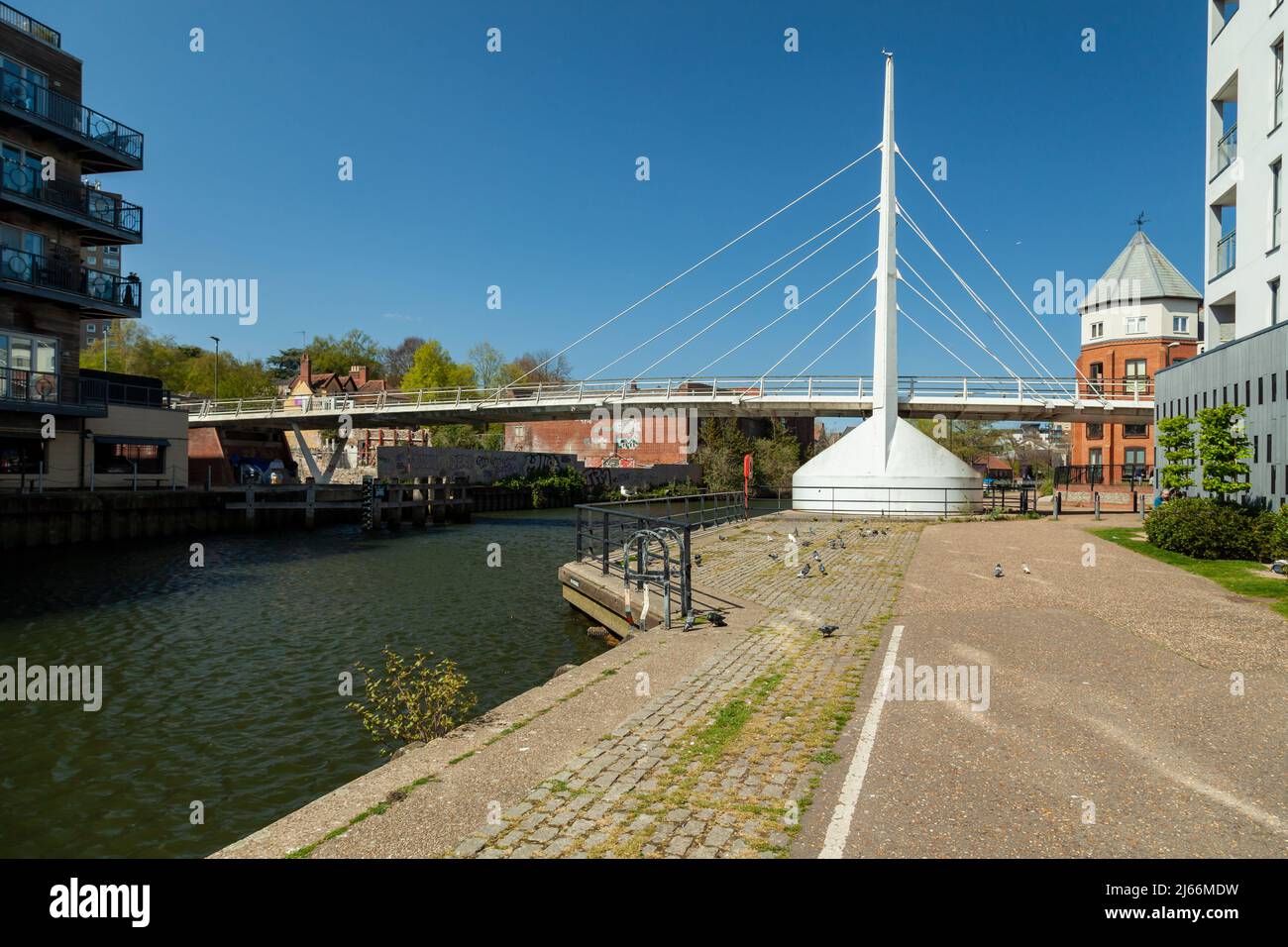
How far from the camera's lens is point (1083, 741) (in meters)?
5.99

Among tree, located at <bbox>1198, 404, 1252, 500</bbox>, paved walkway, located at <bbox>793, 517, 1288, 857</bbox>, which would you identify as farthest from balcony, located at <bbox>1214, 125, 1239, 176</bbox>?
paved walkway, located at <bbox>793, 517, 1288, 857</bbox>

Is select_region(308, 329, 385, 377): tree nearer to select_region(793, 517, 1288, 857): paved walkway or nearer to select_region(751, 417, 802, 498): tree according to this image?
select_region(751, 417, 802, 498): tree

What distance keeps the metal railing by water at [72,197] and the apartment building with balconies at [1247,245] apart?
1578 inches

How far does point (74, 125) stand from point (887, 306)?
34709mm

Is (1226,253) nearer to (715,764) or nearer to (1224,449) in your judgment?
(1224,449)

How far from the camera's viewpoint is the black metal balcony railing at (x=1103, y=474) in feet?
153

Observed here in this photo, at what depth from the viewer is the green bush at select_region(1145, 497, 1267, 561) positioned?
55.0 feet

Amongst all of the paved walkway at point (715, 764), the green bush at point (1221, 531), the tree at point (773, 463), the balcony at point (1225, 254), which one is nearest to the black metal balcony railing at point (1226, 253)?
the balcony at point (1225, 254)

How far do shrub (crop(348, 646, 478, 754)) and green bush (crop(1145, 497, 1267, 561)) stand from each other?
1678cm

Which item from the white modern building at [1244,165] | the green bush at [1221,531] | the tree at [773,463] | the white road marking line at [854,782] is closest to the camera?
the white road marking line at [854,782]

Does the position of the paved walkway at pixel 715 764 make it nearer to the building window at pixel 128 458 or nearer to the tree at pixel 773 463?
the building window at pixel 128 458
